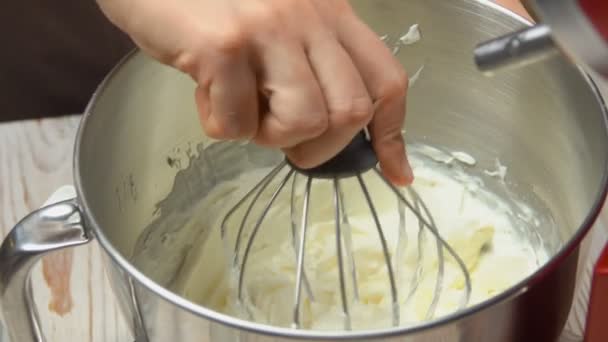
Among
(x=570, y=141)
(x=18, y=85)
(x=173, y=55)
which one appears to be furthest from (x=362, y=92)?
(x=18, y=85)

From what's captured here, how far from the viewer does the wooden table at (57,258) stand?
655 mm

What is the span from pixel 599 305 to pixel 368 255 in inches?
9.6

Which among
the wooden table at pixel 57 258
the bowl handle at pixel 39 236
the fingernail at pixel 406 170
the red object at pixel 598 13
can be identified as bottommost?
the wooden table at pixel 57 258

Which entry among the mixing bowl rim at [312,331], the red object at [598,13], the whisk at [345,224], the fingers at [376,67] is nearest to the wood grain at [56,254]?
the whisk at [345,224]

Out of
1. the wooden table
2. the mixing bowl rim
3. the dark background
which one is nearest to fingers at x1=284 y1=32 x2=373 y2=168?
the mixing bowl rim

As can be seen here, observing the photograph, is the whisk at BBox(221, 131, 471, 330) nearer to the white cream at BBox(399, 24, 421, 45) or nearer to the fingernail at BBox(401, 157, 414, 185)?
the fingernail at BBox(401, 157, 414, 185)

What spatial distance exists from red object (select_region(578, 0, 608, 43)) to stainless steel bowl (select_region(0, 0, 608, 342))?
0.50 ft

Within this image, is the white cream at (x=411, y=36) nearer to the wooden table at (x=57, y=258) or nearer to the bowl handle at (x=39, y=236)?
the wooden table at (x=57, y=258)

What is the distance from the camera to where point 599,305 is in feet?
1.61

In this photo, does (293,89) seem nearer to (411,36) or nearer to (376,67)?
(376,67)

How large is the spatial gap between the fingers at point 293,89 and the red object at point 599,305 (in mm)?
194

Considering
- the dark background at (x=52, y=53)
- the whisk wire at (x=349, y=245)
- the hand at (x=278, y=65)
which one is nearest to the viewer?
the hand at (x=278, y=65)

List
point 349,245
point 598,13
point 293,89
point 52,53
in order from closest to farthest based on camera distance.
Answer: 1. point 598,13
2. point 293,89
3. point 349,245
4. point 52,53

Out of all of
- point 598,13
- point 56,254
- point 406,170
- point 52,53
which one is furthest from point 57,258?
point 598,13
